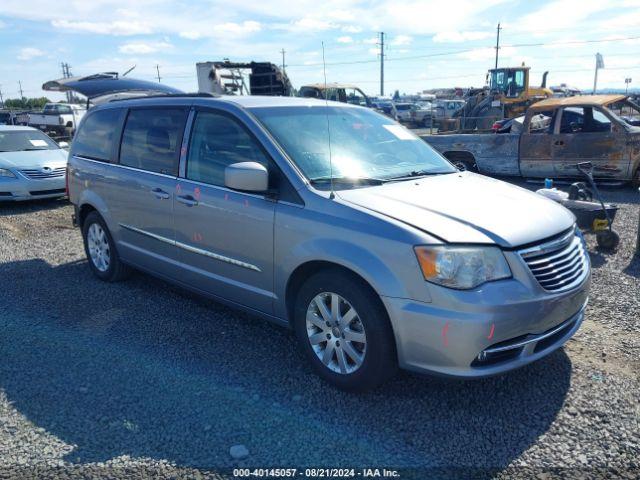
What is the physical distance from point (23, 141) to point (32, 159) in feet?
3.68

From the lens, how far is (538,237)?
10.5ft

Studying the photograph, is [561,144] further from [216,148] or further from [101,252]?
[101,252]

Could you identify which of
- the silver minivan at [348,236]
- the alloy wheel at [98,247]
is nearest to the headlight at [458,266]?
the silver minivan at [348,236]

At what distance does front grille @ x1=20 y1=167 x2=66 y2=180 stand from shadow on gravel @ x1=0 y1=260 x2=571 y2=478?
242 inches

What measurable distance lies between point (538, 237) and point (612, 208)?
3.94m

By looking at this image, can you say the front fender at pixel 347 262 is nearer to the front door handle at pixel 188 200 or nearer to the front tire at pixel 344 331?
the front tire at pixel 344 331

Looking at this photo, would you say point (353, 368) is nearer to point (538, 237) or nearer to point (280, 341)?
point (280, 341)

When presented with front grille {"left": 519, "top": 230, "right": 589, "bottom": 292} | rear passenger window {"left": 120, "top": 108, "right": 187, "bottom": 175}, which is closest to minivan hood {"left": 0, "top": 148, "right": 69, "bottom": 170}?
rear passenger window {"left": 120, "top": 108, "right": 187, "bottom": 175}

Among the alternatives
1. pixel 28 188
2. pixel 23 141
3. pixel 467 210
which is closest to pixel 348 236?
pixel 467 210

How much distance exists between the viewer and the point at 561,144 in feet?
34.5

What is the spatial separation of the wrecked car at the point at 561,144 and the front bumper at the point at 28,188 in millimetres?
7801

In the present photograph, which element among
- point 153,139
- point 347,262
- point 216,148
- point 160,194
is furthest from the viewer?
point 153,139

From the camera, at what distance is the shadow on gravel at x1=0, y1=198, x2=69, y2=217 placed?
10008 millimetres

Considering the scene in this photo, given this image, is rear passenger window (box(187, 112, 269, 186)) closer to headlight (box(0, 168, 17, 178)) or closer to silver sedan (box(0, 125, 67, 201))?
silver sedan (box(0, 125, 67, 201))
